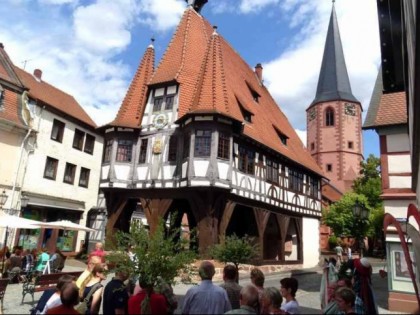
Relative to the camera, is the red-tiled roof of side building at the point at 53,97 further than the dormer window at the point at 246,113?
Yes

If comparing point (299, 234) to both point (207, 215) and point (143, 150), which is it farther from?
point (143, 150)

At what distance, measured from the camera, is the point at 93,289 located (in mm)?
5879

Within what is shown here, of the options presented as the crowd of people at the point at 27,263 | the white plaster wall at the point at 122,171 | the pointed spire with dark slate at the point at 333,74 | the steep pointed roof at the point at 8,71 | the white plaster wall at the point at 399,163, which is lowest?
the crowd of people at the point at 27,263

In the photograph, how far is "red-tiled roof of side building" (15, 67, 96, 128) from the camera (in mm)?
24250

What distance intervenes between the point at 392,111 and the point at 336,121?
44050 millimetres

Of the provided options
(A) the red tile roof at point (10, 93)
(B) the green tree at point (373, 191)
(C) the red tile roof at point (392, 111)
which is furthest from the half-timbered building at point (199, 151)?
(B) the green tree at point (373, 191)

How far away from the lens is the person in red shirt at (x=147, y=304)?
470 cm

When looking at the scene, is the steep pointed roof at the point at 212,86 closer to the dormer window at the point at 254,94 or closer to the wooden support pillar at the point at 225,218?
the wooden support pillar at the point at 225,218

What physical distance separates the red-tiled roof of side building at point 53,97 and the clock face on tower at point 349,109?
39020 millimetres

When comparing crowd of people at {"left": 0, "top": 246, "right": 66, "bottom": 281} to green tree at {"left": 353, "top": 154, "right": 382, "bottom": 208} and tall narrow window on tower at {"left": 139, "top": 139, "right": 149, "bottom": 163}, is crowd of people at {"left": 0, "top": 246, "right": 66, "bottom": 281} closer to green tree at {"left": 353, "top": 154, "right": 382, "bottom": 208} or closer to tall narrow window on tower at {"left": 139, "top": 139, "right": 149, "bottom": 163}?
tall narrow window on tower at {"left": 139, "top": 139, "right": 149, "bottom": 163}

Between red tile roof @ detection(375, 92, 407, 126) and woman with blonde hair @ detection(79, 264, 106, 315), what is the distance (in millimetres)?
10586

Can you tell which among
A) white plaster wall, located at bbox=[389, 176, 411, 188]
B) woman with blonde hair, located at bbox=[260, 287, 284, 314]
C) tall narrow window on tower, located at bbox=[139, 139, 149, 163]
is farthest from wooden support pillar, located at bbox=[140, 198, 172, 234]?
woman with blonde hair, located at bbox=[260, 287, 284, 314]

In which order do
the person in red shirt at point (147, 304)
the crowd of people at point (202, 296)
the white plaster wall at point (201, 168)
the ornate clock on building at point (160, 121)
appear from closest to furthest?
the crowd of people at point (202, 296), the person in red shirt at point (147, 304), the white plaster wall at point (201, 168), the ornate clock on building at point (160, 121)

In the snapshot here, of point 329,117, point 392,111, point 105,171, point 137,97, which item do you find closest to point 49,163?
point 105,171
